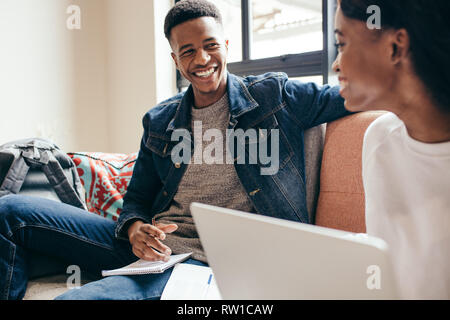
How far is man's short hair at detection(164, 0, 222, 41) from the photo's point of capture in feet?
3.86

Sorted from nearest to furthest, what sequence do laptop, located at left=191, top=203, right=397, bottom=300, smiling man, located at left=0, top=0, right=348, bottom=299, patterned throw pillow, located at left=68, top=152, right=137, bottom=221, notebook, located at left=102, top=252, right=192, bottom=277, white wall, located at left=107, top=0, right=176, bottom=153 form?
laptop, located at left=191, top=203, right=397, bottom=300 → notebook, located at left=102, top=252, right=192, bottom=277 → smiling man, located at left=0, top=0, right=348, bottom=299 → patterned throw pillow, located at left=68, top=152, right=137, bottom=221 → white wall, located at left=107, top=0, right=176, bottom=153

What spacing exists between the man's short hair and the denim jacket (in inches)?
8.5

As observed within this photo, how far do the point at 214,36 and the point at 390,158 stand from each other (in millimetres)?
736

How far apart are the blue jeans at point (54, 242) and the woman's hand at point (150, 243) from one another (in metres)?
0.06

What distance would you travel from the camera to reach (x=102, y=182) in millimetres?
1556

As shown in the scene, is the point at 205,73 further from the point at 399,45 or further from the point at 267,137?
the point at 399,45

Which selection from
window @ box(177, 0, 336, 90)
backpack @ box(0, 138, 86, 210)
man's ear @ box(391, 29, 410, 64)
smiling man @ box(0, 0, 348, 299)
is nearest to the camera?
man's ear @ box(391, 29, 410, 64)

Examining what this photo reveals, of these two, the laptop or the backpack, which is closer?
the laptop

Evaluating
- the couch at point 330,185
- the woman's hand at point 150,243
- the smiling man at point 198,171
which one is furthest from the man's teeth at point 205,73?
the woman's hand at point 150,243

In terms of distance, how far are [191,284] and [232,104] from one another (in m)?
0.54

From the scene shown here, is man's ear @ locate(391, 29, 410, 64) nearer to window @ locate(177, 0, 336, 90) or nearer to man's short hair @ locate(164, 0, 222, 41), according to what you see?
man's short hair @ locate(164, 0, 222, 41)

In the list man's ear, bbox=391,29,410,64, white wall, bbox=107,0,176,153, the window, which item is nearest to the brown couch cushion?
man's ear, bbox=391,29,410,64

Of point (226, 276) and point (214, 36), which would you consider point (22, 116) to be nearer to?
point (214, 36)

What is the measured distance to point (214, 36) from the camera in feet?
3.91
